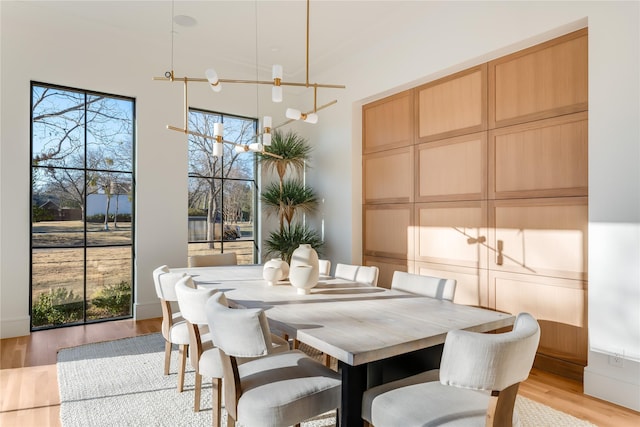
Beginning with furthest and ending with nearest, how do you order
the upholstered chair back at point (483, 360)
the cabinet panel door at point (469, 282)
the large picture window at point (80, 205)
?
the large picture window at point (80, 205) < the cabinet panel door at point (469, 282) < the upholstered chair back at point (483, 360)

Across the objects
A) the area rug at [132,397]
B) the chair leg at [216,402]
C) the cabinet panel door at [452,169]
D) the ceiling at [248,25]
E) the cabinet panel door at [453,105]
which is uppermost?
the ceiling at [248,25]

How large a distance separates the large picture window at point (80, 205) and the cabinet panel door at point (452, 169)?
131 inches

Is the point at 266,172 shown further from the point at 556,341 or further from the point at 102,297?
the point at 556,341

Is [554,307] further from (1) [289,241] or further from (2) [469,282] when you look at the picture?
(1) [289,241]

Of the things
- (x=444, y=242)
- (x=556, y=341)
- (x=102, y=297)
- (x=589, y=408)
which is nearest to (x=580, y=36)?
(x=444, y=242)

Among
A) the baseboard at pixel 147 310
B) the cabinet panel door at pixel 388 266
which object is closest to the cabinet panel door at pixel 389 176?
the cabinet panel door at pixel 388 266

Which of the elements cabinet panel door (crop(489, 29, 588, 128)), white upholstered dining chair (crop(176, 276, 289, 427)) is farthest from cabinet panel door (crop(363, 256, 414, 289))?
white upholstered dining chair (crop(176, 276, 289, 427))

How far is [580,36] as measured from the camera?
9.52ft

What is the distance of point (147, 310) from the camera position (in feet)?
15.2

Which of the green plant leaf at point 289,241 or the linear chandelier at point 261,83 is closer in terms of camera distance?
the linear chandelier at point 261,83

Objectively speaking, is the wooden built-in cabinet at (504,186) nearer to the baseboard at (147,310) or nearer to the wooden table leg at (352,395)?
the wooden table leg at (352,395)

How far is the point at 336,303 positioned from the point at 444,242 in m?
2.16

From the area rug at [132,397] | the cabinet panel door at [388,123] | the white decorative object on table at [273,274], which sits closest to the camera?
the area rug at [132,397]

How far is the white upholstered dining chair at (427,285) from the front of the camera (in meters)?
2.30
